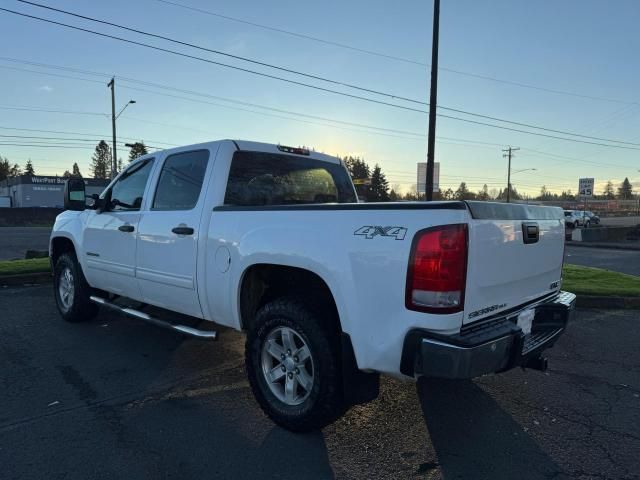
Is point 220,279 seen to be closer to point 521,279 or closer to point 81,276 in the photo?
point 521,279

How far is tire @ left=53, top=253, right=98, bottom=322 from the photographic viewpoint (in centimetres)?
579

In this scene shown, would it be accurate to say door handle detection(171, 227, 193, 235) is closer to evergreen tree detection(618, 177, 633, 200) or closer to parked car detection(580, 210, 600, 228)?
parked car detection(580, 210, 600, 228)

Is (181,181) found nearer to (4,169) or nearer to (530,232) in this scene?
(530,232)

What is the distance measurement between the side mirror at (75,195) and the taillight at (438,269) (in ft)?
13.8

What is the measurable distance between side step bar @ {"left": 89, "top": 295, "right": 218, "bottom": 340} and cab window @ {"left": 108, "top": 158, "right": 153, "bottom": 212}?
1009 mm

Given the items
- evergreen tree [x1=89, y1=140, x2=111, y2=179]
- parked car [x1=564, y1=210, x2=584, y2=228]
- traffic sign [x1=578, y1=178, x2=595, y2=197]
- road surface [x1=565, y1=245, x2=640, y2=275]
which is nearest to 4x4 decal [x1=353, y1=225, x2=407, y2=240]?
road surface [x1=565, y1=245, x2=640, y2=275]

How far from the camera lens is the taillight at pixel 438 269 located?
2562mm

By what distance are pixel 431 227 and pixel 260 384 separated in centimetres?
176

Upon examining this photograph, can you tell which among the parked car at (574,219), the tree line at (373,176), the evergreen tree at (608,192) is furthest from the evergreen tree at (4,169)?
the evergreen tree at (608,192)

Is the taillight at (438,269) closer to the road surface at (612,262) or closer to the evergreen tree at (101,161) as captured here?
the road surface at (612,262)

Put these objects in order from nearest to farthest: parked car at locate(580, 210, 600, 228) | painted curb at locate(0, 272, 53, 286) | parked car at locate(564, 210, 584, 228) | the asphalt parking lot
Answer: the asphalt parking lot, painted curb at locate(0, 272, 53, 286), parked car at locate(564, 210, 584, 228), parked car at locate(580, 210, 600, 228)

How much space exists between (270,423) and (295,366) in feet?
1.60

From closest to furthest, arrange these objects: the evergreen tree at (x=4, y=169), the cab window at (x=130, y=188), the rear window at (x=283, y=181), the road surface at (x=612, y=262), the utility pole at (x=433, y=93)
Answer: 1. the rear window at (x=283, y=181)
2. the cab window at (x=130, y=188)
3. the utility pole at (x=433, y=93)
4. the road surface at (x=612, y=262)
5. the evergreen tree at (x=4, y=169)

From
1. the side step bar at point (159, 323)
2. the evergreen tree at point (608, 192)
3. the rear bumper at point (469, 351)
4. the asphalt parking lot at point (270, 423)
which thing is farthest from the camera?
the evergreen tree at point (608, 192)
